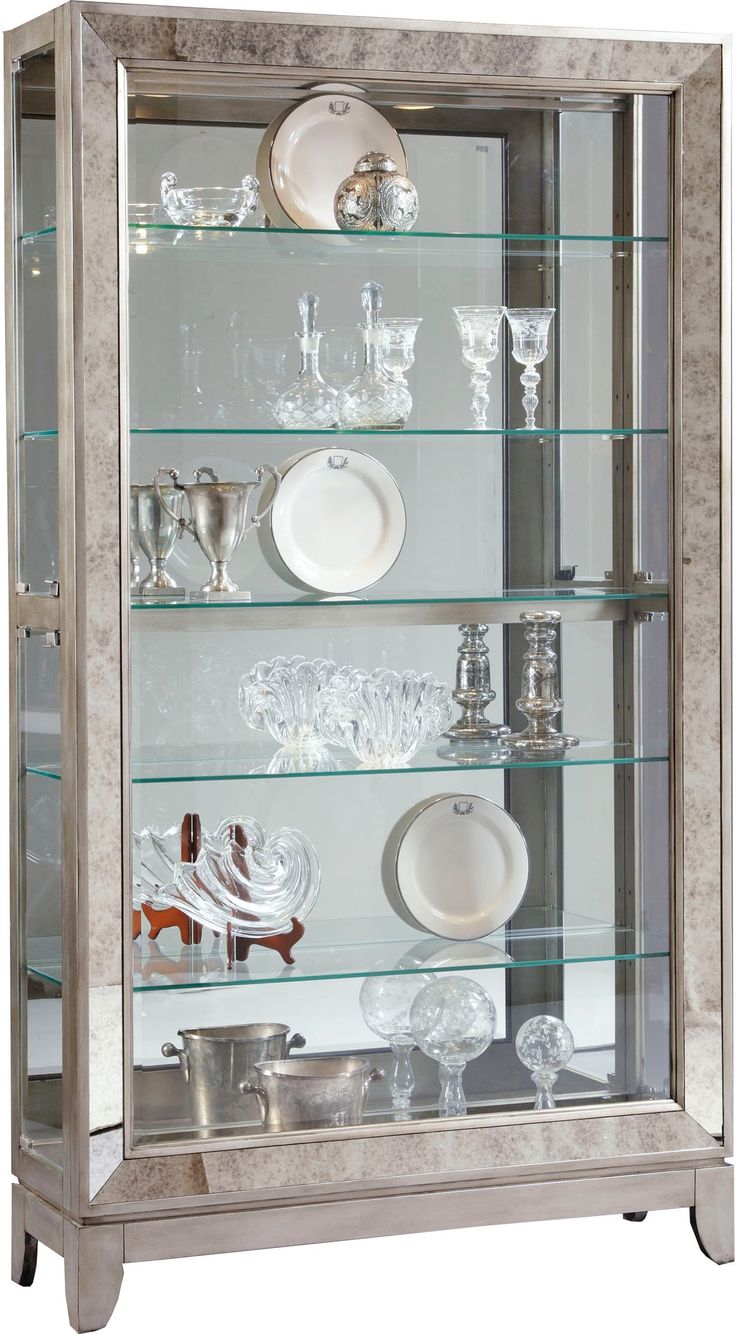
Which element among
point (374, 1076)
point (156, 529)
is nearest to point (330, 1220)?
point (374, 1076)

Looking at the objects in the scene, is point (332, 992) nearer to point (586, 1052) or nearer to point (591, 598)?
point (586, 1052)

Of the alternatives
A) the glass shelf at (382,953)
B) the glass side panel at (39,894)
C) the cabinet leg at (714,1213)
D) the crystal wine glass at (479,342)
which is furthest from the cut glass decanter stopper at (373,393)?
the cabinet leg at (714,1213)

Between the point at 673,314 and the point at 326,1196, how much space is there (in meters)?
1.72

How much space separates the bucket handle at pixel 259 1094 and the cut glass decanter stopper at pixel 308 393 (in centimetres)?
120

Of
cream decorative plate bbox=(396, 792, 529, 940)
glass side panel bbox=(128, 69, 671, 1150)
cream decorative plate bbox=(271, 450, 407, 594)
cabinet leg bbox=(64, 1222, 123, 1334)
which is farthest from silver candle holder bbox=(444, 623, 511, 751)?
cabinet leg bbox=(64, 1222, 123, 1334)

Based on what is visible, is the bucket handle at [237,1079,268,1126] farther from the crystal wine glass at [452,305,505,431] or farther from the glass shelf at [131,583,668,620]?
the crystal wine glass at [452,305,505,431]

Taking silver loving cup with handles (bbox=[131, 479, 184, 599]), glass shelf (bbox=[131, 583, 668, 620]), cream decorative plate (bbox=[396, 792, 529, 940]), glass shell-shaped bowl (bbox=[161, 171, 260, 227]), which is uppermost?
glass shell-shaped bowl (bbox=[161, 171, 260, 227])

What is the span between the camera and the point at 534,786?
3756 millimetres

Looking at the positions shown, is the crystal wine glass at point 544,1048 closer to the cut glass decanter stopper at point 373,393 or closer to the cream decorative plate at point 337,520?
the cream decorative plate at point 337,520

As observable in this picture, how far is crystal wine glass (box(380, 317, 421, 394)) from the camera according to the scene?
3.58 meters

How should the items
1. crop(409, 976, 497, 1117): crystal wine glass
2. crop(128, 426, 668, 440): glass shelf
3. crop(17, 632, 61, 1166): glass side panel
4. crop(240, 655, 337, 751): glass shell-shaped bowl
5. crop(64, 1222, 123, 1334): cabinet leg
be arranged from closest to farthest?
crop(64, 1222, 123, 1334): cabinet leg, crop(17, 632, 61, 1166): glass side panel, crop(128, 426, 668, 440): glass shelf, crop(240, 655, 337, 751): glass shell-shaped bowl, crop(409, 976, 497, 1117): crystal wine glass

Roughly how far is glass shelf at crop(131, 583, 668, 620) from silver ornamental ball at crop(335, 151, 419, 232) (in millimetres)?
677

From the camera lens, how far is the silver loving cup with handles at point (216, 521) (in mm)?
3418

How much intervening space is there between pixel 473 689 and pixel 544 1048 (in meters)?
0.71
